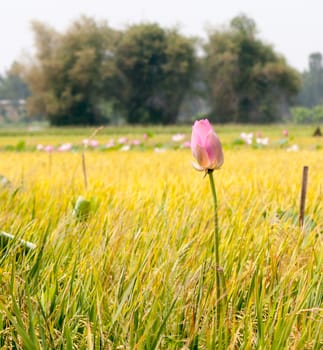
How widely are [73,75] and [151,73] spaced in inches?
177

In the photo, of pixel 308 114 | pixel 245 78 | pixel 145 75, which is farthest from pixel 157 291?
pixel 308 114

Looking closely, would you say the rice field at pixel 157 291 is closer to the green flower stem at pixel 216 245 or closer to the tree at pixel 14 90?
the green flower stem at pixel 216 245

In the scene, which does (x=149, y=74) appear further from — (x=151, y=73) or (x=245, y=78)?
(x=245, y=78)

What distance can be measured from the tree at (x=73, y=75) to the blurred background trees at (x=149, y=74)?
6 cm

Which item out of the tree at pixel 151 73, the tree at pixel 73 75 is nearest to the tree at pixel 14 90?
the tree at pixel 73 75

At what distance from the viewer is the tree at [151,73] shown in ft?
106

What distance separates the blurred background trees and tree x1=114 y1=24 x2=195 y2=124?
6 centimetres

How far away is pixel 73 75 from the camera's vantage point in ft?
102

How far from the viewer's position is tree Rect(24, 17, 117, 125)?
102 ft

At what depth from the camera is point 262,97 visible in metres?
34.2

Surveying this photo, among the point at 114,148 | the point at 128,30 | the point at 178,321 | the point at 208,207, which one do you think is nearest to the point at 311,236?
the point at 208,207

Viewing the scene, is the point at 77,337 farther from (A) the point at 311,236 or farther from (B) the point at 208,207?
(B) the point at 208,207

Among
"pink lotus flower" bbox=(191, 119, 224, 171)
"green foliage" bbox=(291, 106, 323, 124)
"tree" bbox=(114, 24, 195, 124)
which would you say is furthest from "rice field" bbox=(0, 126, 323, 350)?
"green foliage" bbox=(291, 106, 323, 124)

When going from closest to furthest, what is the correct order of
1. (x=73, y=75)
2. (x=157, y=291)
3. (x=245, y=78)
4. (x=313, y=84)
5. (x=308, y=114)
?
(x=157, y=291)
(x=73, y=75)
(x=245, y=78)
(x=308, y=114)
(x=313, y=84)
